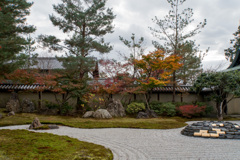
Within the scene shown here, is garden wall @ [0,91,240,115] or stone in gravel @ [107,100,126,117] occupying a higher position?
garden wall @ [0,91,240,115]

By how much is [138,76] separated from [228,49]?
12.6m

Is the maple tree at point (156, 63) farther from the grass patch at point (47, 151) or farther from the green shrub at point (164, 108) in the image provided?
the grass patch at point (47, 151)

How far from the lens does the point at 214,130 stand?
22.8ft

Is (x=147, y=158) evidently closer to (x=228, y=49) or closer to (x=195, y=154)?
(x=195, y=154)

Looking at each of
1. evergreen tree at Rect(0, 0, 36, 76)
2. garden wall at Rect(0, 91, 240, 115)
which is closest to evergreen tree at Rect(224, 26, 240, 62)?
garden wall at Rect(0, 91, 240, 115)

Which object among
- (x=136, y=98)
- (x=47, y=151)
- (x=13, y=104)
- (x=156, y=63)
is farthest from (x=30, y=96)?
(x=47, y=151)

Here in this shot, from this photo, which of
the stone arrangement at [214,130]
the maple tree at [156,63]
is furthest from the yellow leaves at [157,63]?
the stone arrangement at [214,130]

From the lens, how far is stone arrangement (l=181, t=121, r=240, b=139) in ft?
22.1

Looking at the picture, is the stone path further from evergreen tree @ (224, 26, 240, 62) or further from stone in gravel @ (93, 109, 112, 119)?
evergreen tree @ (224, 26, 240, 62)

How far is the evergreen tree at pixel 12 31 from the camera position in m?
9.62

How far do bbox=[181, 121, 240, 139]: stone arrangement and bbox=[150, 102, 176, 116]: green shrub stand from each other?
692 centimetres

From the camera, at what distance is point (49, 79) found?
13367 mm

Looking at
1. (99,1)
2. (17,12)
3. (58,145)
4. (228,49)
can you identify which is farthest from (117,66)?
(228,49)

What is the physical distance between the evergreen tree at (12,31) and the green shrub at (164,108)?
9351mm
